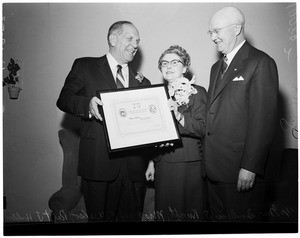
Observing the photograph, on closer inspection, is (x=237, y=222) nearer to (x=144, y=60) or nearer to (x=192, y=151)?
(x=192, y=151)

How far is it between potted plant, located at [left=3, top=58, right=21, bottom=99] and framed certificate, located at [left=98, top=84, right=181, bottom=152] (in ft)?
2.40

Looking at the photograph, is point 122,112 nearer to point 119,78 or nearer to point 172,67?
point 119,78

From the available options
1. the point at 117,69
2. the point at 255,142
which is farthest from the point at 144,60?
the point at 255,142

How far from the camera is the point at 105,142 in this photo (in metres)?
2.57

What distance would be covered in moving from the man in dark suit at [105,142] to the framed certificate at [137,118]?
0.13m

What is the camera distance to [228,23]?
102 inches

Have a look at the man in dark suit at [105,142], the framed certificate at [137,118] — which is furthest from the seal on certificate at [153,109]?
the man in dark suit at [105,142]

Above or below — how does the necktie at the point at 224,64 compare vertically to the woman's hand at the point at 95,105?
above

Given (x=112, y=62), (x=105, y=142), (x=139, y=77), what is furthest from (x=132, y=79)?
(x=105, y=142)

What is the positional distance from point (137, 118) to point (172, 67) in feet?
1.58

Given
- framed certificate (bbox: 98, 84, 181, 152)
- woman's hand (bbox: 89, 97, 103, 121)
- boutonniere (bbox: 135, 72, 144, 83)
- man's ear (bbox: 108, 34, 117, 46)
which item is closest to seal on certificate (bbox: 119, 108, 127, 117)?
framed certificate (bbox: 98, 84, 181, 152)

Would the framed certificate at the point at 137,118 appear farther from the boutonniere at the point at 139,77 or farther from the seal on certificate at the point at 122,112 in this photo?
the boutonniere at the point at 139,77

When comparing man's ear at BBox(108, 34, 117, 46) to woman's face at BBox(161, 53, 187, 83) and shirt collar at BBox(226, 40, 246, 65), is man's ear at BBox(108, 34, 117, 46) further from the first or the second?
shirt collar at BBox(226, 40, 246, 65)

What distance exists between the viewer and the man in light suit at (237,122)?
2387 millimetres
